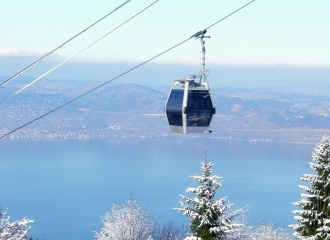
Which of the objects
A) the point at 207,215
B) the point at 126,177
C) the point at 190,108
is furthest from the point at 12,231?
the point at 126,177

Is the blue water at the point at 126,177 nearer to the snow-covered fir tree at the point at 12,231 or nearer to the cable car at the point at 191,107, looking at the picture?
the snow-covered fir tree at the point at 12,231

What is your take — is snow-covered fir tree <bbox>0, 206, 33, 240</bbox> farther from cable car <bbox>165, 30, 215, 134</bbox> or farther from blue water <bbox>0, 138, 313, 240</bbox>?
blue water <bbox>0, 138, 313, 240</bbox>

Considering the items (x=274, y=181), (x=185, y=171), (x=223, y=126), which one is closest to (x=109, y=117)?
(x=223, y=126)

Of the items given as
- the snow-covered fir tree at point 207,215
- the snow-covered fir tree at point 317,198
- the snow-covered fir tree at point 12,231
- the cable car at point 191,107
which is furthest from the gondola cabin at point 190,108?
the snow-covered fir tree at point 12,231

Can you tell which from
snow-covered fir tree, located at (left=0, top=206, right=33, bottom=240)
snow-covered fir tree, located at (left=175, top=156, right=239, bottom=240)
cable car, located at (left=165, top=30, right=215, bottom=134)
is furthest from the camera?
snow-covered fir tree, located at (left=175, top=156, right=239, bottom=240)

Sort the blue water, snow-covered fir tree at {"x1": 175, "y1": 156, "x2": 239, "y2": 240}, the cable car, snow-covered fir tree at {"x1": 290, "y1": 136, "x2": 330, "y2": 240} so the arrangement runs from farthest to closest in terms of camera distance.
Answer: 1. the blue water
2. snow-covered fir tree at {"x1": 175, "y1": 156, "x2": 239, "y2": 240}
3. snow-covered fir tree at {"x1": 290, "y1": 136, "x2": 330, "y2": 240}
4. the cable car

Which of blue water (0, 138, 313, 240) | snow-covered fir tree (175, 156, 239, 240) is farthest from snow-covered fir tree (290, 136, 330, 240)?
blue water (0, 138, 313, 240)

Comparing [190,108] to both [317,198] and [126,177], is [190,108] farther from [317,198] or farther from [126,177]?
[126,177]
